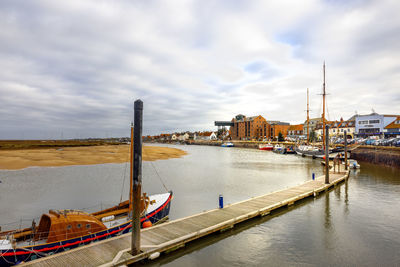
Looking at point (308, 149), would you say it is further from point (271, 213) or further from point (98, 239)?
point (98, 239)

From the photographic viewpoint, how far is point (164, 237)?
13258mm

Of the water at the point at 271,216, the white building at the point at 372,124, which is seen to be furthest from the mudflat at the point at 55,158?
the white building at the point at 372,124

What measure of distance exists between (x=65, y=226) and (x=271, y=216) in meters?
14.9

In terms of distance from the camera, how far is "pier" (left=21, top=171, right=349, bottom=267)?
10.6 m

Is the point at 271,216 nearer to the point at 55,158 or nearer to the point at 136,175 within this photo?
the point at 136,175

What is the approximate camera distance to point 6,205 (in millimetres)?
22734

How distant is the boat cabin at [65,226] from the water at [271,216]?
4.25 meters

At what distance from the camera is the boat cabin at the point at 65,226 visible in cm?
1193

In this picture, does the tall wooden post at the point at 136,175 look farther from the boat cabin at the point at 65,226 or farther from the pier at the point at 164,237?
the boat cabin at the point at 65,226

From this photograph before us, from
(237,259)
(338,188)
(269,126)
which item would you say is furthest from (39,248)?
(269,126)

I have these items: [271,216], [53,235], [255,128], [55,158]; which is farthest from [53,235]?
[255,128]

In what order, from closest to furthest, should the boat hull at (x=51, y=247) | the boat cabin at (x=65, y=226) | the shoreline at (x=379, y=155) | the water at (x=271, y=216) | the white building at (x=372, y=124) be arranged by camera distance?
the boat hull at (x=51, y=247) → the boat cabin at (x=65, y=226) → the water at (x=271, y=216) → the shoreline at (x=379, y=155) → the white building at (x=372, y=124)

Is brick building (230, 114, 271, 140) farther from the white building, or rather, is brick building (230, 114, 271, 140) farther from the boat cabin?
the boat cabin

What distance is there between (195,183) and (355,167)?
3637 cm
